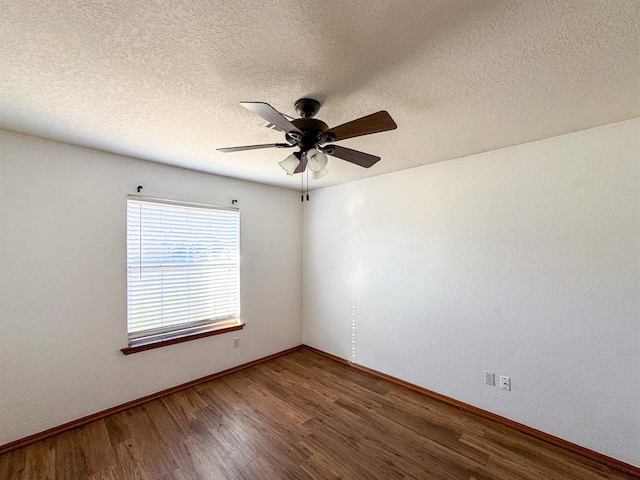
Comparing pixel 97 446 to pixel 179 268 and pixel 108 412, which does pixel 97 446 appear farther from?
pixel 179 268

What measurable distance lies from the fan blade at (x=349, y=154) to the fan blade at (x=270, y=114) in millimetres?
270

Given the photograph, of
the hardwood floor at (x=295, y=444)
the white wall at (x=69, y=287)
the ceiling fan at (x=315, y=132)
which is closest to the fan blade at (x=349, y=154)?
the ceiling fan at (x=315, y=132)

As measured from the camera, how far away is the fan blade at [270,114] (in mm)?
1182

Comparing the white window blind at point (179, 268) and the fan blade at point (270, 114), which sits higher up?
the fan blade at point (270, 114)

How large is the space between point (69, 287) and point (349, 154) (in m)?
2.56

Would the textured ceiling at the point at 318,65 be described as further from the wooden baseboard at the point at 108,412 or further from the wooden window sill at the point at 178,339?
the wooden baseboard at the point at 108,412

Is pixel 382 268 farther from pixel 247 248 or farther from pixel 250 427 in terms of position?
pixel 250 427

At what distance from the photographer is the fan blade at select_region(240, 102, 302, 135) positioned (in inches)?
46.5

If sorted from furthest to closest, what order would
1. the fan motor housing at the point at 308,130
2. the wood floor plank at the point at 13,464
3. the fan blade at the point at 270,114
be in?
1. the wood floor plank at the point at 13,464
2. the fan motor housing at the point at 308,130
3. the fan blade at the point at 270,114

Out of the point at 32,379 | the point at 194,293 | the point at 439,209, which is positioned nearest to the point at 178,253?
the point at 194,293

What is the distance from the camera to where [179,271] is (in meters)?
2.92

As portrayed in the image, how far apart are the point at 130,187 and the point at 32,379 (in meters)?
1.73

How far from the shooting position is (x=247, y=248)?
3525mm

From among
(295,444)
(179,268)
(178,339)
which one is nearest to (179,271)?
(179,268)
